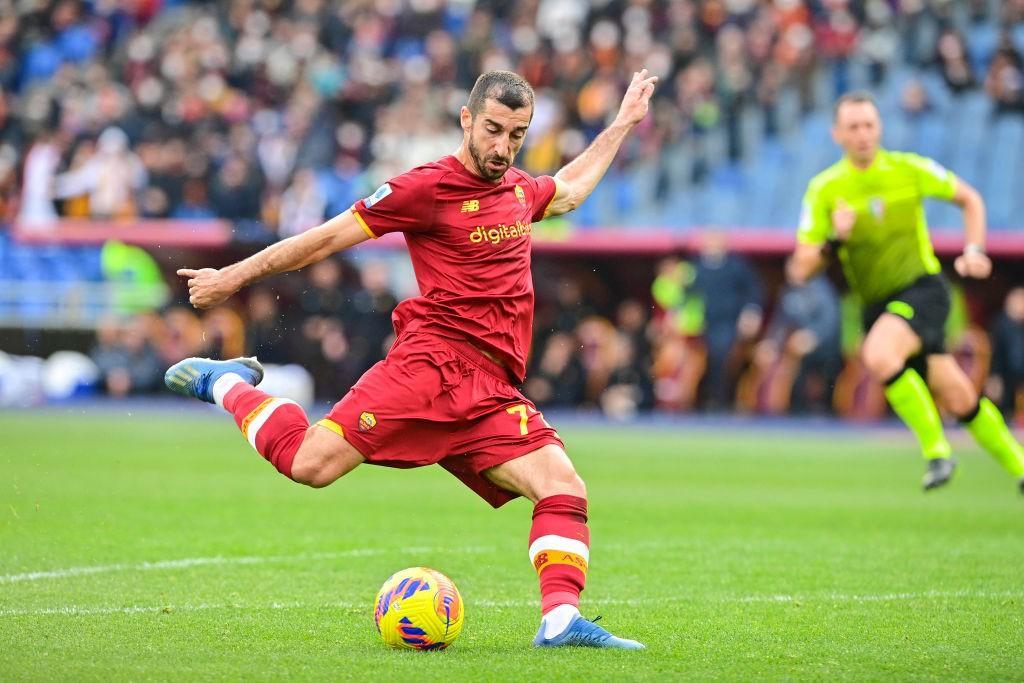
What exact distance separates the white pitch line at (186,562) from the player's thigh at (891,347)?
2948mm

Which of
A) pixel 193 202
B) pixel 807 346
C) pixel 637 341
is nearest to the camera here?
pixel 807 346

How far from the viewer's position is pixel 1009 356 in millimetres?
22578

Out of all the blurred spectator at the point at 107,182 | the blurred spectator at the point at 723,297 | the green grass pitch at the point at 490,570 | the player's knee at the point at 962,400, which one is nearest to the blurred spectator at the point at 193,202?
the blurred spectator at the point at 107,182

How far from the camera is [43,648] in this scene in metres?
A: 5.97

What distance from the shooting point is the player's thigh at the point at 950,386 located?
10430mm

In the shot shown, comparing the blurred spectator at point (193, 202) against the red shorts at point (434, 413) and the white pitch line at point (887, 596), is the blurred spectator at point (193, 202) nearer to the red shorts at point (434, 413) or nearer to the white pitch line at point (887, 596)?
the white pitch line at point (887, 596)

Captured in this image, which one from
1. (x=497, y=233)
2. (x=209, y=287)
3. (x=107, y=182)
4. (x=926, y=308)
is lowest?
(x=926, y=308)

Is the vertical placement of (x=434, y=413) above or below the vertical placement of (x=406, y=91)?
below

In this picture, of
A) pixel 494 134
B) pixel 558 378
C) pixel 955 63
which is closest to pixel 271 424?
pixel 494 134

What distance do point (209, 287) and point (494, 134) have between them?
53.2 inches

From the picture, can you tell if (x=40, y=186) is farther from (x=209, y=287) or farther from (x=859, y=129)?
(x=209, y=287)

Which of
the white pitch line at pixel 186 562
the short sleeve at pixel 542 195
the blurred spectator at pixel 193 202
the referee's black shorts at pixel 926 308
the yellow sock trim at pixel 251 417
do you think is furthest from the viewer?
the blurred spectator at pixel 193 202

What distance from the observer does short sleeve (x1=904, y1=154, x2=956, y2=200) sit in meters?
10.5

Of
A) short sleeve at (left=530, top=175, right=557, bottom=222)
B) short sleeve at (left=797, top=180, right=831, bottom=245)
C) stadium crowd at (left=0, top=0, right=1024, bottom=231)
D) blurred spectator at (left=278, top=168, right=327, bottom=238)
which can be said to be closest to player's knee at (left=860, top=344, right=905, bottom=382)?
short sleeve at (left=797, top=180, right=831, bottom=245)
